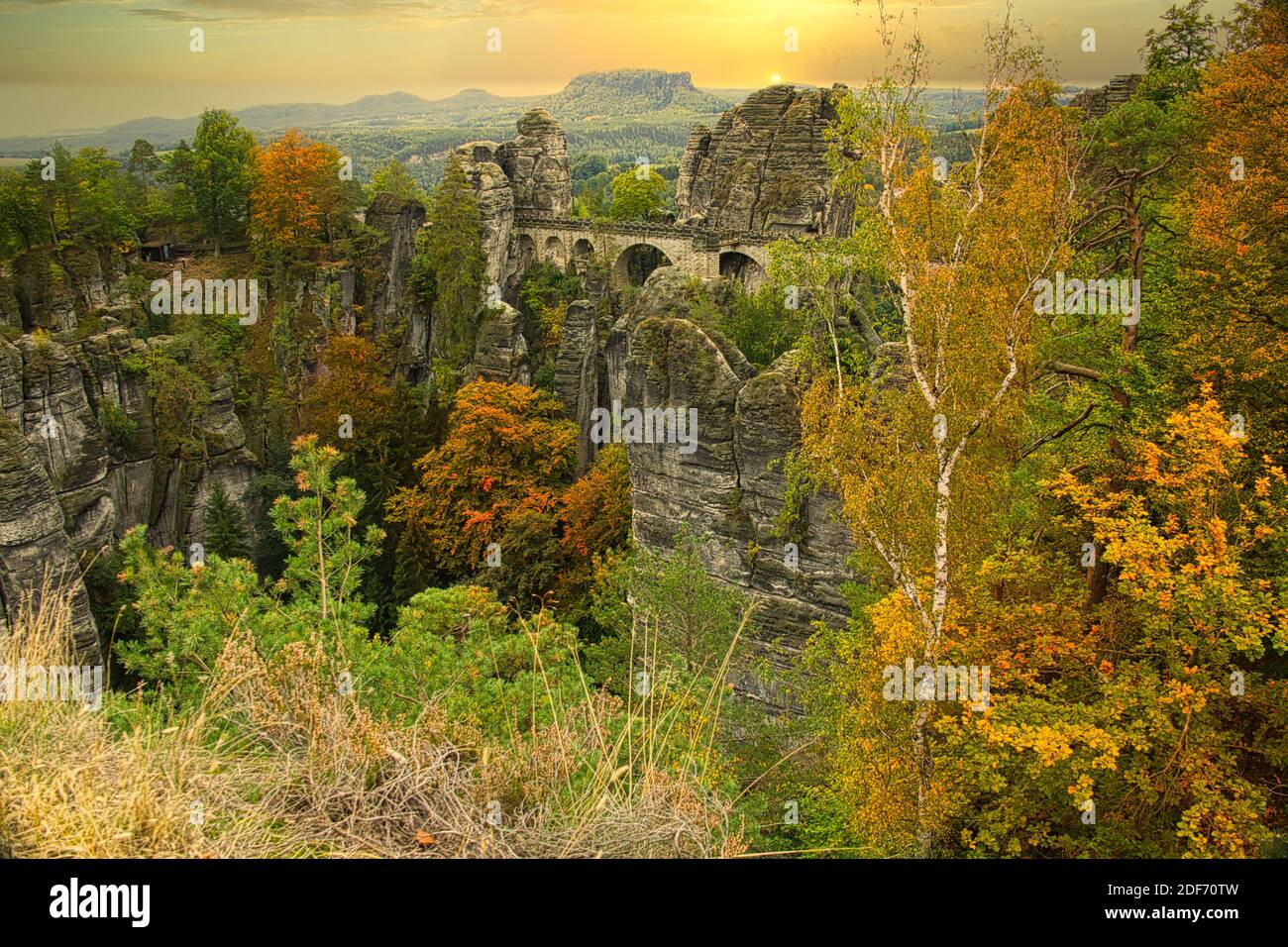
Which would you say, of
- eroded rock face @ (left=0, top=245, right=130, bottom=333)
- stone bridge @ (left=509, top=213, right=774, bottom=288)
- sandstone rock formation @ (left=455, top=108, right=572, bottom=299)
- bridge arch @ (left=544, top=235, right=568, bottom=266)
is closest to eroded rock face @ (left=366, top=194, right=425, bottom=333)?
sandstone rock formation @ (left=455, top=108, right=572, bottom=299)

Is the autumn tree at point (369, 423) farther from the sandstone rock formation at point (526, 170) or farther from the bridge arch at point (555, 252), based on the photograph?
the bridge arch at point (555, 252)

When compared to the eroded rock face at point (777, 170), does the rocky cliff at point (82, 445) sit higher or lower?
lower

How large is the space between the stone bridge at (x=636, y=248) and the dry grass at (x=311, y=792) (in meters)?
27.5

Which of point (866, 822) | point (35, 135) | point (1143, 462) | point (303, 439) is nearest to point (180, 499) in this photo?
point (35, 135)

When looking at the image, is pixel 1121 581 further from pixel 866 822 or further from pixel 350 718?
pixel 350 718

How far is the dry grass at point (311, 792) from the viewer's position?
4.69 metres

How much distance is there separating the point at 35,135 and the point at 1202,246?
32.5 m

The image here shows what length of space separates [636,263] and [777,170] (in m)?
6.61

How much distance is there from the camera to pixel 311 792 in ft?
17.6

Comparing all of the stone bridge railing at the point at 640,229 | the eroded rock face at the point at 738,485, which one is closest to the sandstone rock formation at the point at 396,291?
the stone bridge railing at the point at 640,229

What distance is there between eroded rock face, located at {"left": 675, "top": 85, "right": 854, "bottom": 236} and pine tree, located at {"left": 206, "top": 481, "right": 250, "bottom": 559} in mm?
19777

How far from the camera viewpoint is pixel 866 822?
30.9 ft

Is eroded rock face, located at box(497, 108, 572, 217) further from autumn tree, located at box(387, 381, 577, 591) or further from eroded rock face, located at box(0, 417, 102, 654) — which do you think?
eroded rock face, located at box(0, 417, 102, 654)

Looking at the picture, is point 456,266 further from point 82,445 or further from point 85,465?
point 85,465
